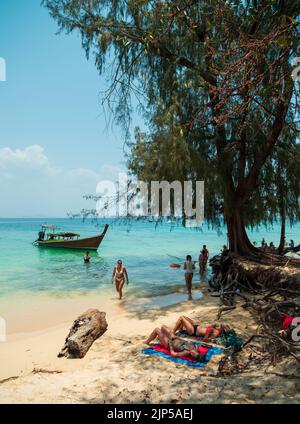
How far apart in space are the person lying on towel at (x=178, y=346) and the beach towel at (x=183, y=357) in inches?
2.0

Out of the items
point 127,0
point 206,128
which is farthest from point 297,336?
point 127,0

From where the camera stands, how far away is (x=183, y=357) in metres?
5.67

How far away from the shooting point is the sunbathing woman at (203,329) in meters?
6.50

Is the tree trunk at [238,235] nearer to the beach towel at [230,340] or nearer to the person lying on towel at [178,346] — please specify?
the beach towel at [230,340]

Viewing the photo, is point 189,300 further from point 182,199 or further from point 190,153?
point 190,153

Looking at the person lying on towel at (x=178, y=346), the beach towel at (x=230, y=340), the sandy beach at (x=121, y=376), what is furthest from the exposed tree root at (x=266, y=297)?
the person lying on towel at (x=178, y=346)

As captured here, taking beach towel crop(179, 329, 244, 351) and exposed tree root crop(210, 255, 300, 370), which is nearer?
exposed tree root crop(210, 255, 300, 370)

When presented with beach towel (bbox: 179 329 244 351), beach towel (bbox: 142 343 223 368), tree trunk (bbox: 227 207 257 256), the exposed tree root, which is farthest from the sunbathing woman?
tree trunk (bbox: 227 207 257 256)

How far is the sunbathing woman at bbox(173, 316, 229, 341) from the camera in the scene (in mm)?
6500

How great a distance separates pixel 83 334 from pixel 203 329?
8.31 feet

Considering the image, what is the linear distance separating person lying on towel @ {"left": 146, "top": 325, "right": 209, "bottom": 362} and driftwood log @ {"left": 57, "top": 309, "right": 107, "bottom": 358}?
4.00 feet

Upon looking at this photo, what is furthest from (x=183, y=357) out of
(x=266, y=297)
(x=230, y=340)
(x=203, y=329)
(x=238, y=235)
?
(x=238, y=235)

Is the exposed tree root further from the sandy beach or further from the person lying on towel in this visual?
the person lying on towel

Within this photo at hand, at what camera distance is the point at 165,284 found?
14758 millimetres
